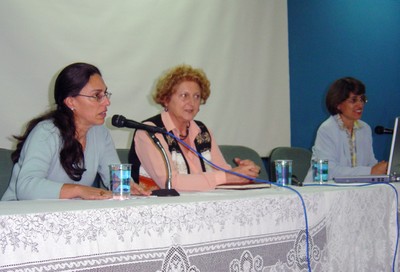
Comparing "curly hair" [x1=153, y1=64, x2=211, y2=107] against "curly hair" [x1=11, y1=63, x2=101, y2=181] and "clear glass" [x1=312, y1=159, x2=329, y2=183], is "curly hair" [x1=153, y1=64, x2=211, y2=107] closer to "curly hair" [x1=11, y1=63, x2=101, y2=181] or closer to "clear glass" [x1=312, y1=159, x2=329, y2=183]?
"curly hair" [x1=11, y1=63, x2=101, y2=181]

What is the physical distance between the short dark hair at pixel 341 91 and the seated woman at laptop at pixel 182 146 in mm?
994

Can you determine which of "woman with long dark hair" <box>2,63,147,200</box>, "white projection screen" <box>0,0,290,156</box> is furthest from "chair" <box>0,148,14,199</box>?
"white projection screen" <box>0,0,290,156</box>

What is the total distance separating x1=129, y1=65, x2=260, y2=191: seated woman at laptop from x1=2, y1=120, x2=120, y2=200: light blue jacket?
0.60ft

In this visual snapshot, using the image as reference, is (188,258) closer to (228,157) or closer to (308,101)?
(228,157)

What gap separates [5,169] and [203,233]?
121 centimetres

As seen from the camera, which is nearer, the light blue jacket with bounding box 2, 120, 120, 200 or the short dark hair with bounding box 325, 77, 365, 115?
the light blue jacket with bounding box 2, 120, 120, 200

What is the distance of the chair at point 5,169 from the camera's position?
83.3 inches

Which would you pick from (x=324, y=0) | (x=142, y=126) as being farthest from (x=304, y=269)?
(x=324, y=0)

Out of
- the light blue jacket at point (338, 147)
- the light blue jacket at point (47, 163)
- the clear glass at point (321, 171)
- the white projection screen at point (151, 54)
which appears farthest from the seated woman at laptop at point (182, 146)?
the light blue jacket at point (338, 147)

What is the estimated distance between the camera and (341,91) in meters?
3.31

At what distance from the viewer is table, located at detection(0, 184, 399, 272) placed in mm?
1014

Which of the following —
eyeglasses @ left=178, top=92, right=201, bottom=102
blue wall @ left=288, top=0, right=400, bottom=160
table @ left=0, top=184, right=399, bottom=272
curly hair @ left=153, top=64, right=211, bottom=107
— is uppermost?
blue wall @ left=288, top=0, right=400, bottom=160

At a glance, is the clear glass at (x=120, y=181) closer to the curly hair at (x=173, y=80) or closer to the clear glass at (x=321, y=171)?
the clear glass at (x=321, y=171)

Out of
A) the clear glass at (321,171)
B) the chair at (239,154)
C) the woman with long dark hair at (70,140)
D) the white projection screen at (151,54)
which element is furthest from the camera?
the chair at (239,154)
